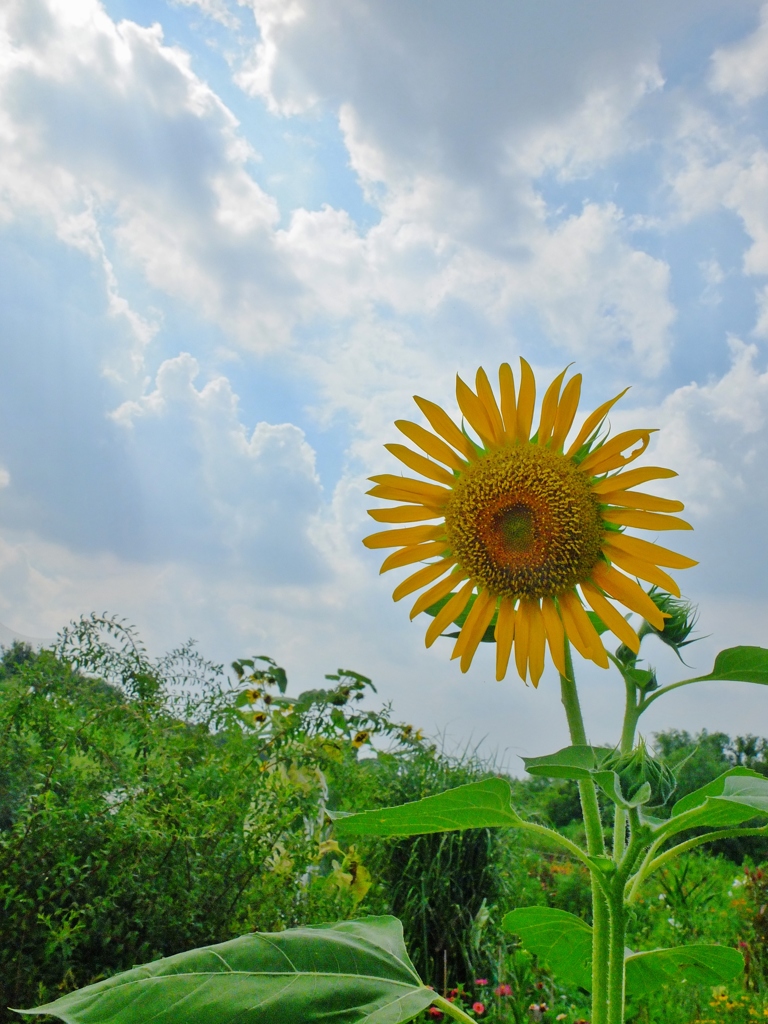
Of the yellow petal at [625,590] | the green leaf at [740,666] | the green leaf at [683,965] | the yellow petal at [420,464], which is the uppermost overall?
the yellow petal at [420,464]

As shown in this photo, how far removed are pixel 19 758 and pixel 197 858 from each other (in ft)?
1.73

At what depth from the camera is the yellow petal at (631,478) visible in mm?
1151

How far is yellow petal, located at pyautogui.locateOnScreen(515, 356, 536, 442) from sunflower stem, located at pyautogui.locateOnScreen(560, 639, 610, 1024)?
0.40 m

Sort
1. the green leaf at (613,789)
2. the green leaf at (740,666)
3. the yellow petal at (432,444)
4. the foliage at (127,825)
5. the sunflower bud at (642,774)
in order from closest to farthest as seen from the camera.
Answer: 1. the green leaf at (613,789)
2. the sunflower bud at (642,774)
3. the green leaf at (740,666)
4. the yellow petal at (432,444)
5. the foliage at (127,825)

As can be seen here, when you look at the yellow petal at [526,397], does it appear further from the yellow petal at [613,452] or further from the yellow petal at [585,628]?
the yellow petal at [585,628]

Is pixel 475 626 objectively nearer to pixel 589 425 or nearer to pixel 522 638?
pixel 522 638

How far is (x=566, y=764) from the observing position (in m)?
0.84

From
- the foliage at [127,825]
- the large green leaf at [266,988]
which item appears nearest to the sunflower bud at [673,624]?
the large green leaf at [266,988]

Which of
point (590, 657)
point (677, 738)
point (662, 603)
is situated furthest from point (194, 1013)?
point (677, 738)

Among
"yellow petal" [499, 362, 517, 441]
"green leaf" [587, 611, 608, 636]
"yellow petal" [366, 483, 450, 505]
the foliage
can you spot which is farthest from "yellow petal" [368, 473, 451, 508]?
the foliage

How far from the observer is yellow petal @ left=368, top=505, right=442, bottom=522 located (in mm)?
1305

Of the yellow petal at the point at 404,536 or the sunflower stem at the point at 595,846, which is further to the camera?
the yellow petal at the point at 404,536

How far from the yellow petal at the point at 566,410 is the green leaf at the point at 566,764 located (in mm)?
505

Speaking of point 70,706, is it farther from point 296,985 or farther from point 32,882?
point 296,985
